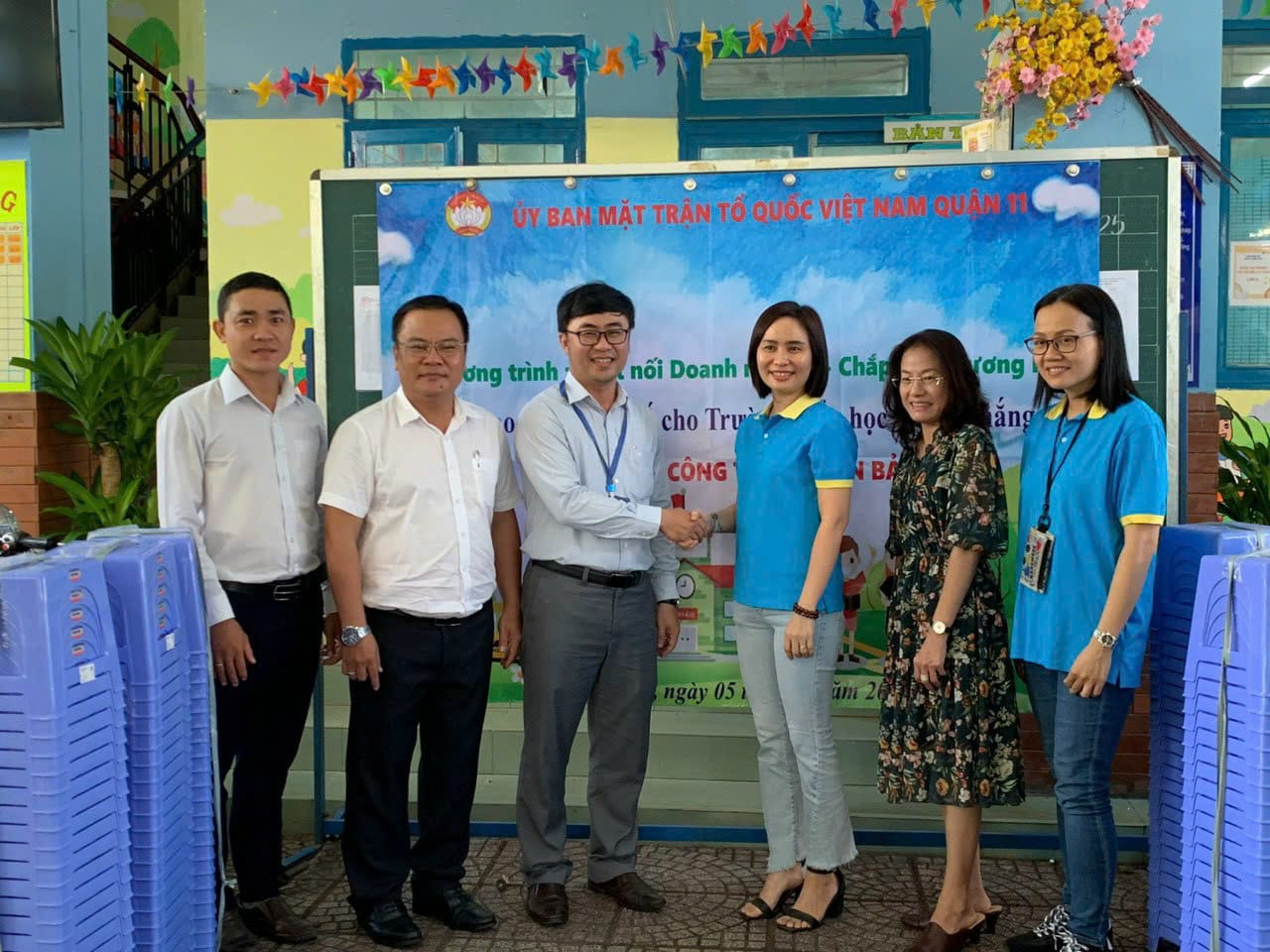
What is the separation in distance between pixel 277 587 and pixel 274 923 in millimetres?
920

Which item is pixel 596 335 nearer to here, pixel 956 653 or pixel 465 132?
pixel 956 653

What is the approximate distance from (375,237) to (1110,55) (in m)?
2.49

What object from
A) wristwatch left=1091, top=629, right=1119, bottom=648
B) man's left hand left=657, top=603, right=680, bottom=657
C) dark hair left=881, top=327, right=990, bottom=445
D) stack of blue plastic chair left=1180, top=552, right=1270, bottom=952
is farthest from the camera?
man's left hand left=657, top=603, right=680, bottom=657

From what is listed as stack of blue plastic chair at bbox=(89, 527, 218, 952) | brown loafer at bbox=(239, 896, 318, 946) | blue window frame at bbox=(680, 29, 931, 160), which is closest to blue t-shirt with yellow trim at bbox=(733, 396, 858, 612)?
stack of blue plastic chair at bbox=(89, 527, 218, 952)

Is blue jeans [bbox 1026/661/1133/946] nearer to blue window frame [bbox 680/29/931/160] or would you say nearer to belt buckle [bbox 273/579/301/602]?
belt buckle [bbox 273/579/301/602]

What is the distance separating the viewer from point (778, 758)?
3121mm

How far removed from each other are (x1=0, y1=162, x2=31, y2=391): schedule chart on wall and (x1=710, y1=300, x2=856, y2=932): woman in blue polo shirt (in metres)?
3.50

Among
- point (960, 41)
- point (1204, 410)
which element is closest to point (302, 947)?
point (1204, 410)

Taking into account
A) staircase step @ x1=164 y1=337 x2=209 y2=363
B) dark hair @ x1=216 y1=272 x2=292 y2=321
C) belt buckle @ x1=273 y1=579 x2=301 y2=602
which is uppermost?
staircase step @ x1=164 y1=337 x2=209 y2=363

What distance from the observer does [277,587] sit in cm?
297

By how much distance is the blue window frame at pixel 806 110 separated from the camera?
5.97m

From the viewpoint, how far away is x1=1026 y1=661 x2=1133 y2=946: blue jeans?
106 inches

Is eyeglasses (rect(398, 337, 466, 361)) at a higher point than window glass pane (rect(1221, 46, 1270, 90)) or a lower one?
lower

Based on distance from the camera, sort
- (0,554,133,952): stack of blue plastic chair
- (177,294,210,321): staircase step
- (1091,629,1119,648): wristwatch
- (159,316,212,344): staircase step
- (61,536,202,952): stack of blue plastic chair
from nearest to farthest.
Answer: (0,554,133,952): stack of blue plastic chair
(61,536,202,952): stack of blue plastic chair
(1091,629,1119,648): wristwatch
(159,316,212,344): staircase step
(177,294,210,321): staircase step
